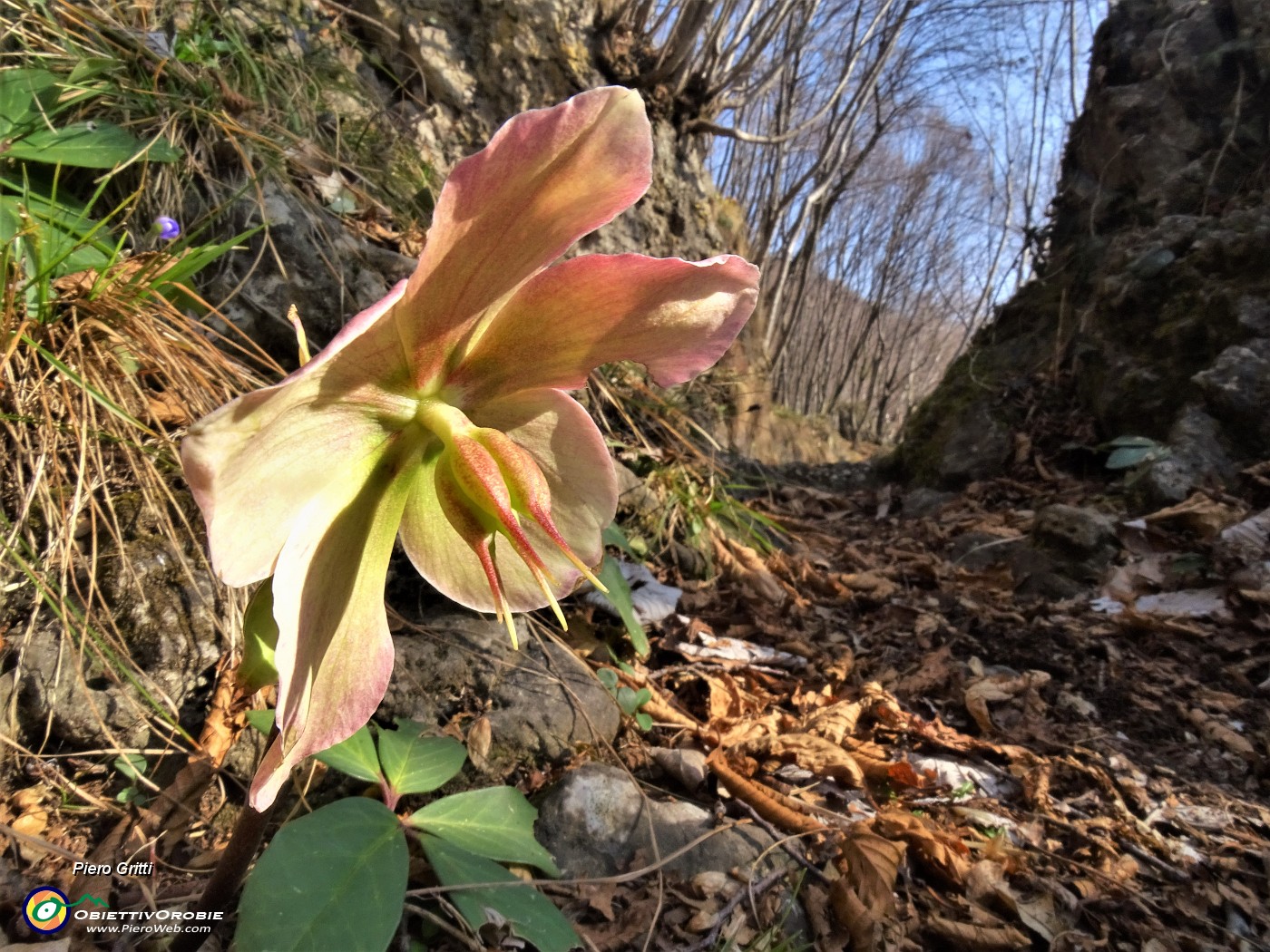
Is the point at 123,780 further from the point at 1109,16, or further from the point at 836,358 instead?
the point at 836,358

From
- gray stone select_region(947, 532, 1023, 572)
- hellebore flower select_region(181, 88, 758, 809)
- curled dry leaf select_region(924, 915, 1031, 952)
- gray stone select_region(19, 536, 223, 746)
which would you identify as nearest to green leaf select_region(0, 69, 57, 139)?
gray stone select_region(19, 536, 223, 746)

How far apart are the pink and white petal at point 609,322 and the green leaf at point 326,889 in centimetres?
44

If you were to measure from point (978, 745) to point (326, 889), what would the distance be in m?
1.30

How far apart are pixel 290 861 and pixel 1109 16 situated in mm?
7136

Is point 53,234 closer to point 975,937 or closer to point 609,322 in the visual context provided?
point 609,322

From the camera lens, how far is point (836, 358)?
533 inches

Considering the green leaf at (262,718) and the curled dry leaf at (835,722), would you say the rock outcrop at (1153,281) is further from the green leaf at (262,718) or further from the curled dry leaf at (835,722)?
the green leaf at (262,718)

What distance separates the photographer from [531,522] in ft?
2.16

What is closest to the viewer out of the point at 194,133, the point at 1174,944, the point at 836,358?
the point at 1174,944

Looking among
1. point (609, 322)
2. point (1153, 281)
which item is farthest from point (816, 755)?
point (1153, 281)

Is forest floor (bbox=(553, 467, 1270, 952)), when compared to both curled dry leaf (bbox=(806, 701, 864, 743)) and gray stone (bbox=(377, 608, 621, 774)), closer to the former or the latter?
curled dry leaf (bbox=(806, 701, 864, 743))

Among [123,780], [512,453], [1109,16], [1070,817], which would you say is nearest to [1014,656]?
[1070,817]

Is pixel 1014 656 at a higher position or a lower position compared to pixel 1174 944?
higher

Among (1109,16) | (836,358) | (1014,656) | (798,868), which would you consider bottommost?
(798,868)
